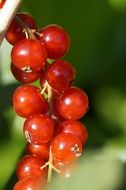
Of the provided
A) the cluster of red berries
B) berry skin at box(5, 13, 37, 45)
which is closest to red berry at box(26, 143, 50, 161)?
the cluster of red berries

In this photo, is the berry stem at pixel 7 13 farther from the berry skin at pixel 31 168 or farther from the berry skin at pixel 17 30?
the berry skin at pixel 31 168

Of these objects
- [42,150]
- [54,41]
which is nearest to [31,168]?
[42,150]

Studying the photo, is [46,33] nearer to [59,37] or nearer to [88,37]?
[59,37]

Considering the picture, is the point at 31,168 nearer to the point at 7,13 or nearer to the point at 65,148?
the point at 65,148

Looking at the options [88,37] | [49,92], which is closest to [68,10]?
[88,37]

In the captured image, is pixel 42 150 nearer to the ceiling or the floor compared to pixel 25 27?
nearer to the floor

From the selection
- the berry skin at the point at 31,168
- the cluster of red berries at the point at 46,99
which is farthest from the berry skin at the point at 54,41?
the berry skin at the point at 31,168
